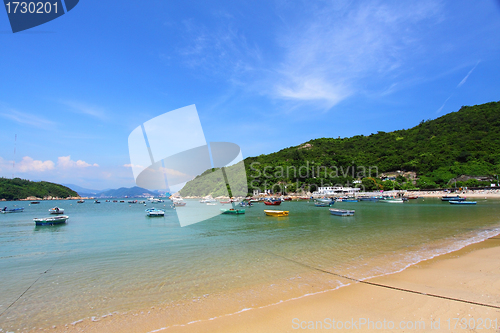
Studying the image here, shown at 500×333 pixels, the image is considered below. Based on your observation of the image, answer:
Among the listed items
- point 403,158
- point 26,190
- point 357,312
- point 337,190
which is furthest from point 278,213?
point 26,190

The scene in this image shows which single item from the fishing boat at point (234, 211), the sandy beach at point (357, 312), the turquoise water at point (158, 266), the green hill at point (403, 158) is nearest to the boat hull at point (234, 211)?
the fishing boat at point (234, 211)

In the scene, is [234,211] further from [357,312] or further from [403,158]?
[403,158]

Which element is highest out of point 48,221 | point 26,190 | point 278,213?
point 26,190

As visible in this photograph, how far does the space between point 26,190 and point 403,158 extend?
193 meters

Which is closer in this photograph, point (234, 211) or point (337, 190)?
point (234, 211)

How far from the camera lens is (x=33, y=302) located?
24.0 ft

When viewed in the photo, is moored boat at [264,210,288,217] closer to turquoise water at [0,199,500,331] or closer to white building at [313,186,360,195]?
turquoise water at [0,199,500,331]

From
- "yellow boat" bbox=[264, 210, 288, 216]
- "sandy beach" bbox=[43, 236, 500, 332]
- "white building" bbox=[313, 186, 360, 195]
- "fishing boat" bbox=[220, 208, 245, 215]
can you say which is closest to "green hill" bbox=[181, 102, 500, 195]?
"white building" bbox=[313, 186, 360, 195]

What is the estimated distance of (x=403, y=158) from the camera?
11056 cm

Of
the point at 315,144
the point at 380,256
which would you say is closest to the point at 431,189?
the point at 315,144

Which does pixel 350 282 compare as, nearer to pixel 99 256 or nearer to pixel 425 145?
pixel 99 256

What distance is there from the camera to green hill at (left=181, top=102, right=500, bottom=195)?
9144cm

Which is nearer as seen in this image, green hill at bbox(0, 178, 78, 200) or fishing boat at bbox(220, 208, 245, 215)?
fishing boat at bbox(220, 208, 245, 215)

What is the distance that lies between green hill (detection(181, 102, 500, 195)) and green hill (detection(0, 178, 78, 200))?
92.7m
